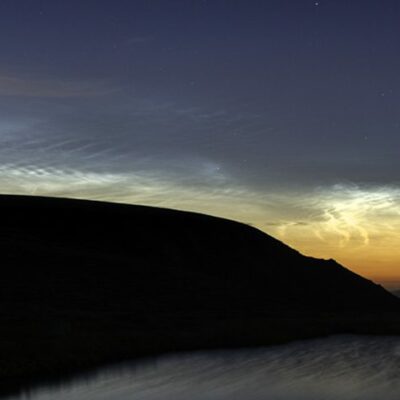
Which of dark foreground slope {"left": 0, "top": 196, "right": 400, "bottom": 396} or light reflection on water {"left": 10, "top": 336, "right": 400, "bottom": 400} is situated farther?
dark foreground slope {"left": 0, "top": 196, "right": 400, "bottom": 396}

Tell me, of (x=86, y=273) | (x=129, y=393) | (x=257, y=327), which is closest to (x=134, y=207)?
(x=86, y=273)

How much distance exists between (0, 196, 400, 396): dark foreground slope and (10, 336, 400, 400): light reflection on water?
3495 millimetres

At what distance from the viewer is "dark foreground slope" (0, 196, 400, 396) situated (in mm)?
46125

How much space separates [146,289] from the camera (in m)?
82.1

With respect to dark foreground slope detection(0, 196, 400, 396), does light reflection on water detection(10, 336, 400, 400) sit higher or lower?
lower

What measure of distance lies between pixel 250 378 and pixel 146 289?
48092 mm

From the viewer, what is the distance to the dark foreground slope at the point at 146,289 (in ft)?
151

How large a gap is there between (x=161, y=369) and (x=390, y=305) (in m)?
83.7

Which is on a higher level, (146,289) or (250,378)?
(146,289)

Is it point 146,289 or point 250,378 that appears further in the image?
point 146,289

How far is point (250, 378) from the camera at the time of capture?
34781mm

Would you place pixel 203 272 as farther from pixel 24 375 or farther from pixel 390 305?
pixel 24 375

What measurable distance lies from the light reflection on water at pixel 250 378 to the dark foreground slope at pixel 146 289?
3.49 metres

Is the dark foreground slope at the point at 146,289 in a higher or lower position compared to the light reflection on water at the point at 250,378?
higher
